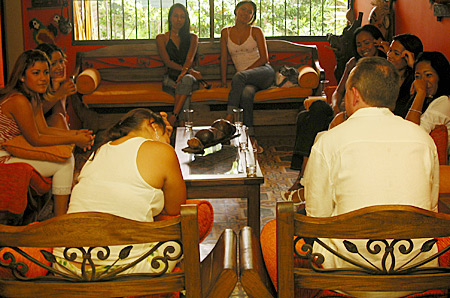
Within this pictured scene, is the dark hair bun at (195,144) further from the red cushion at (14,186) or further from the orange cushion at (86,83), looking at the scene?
the orange cushion at (86,83)

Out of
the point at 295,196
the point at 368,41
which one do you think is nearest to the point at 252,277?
the point at 295,196

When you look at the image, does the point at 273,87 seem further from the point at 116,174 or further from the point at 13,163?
the point at 116,174

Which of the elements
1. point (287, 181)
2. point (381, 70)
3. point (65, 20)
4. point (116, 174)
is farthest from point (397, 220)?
point (65, 20)

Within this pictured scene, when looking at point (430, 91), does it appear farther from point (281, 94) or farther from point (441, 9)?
point (281, 94)

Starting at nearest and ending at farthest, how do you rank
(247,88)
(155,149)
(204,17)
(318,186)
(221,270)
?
(221,270)
(318,186)
(155,149)
(247,88)
(204,17)

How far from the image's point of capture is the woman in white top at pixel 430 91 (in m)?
3.41

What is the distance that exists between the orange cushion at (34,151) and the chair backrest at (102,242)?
1854 mm

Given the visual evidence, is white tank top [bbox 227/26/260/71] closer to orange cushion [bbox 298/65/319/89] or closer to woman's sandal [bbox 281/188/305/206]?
orange cushion [bbox 298/65/319/89]

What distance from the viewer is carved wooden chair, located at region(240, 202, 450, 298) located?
147cm

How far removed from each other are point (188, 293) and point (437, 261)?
80 centimetres

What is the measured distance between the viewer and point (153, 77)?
21.4 ft

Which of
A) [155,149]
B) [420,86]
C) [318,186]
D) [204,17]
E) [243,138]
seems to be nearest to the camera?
[318,186]

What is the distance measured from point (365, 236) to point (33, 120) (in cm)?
241

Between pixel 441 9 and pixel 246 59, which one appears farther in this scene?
pixel 246 59
